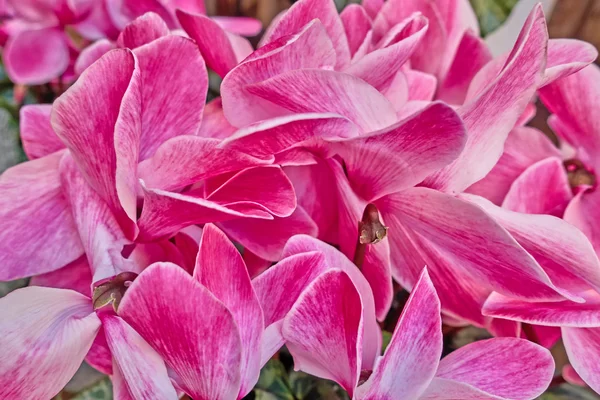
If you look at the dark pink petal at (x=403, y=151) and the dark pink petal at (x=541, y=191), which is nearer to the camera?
the dark pink petal at (x=403, y=151)

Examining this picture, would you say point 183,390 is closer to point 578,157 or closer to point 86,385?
point 86,385

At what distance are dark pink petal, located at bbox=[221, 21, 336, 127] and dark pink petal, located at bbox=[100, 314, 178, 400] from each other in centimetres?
11

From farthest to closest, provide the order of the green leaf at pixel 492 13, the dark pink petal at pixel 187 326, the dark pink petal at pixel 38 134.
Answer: the green leaf at pixel 492 13
the dark pink petal at pixel 38 134
the dark pink petal at pixel 187 326

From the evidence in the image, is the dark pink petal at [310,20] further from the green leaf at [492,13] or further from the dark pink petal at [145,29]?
the green leaf at [492,13]

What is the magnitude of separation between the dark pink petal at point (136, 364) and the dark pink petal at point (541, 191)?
21 cm

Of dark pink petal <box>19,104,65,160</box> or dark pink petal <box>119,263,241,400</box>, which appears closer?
dark pink petal <box>119,263,241,400</box>

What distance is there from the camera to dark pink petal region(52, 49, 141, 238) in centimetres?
27

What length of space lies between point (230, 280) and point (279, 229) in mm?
54

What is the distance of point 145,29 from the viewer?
1.05 ft

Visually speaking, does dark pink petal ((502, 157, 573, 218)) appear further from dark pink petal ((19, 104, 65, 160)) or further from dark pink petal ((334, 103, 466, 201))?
dark pink petal ((19, 104, 65, 160))

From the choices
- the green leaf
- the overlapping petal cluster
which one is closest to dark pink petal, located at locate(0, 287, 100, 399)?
the overlapping petal cluster

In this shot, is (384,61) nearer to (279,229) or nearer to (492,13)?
(279,229)

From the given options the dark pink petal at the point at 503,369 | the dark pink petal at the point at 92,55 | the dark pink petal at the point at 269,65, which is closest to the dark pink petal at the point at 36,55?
the dark pink petal at the point at 92,55

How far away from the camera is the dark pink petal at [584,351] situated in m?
0.33
